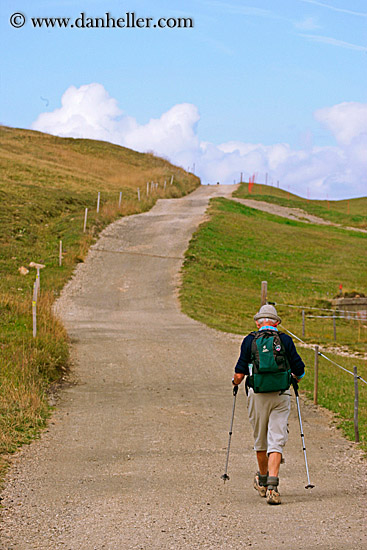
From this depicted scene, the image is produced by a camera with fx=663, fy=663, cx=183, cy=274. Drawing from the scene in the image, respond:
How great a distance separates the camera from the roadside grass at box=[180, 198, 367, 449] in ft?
52.7

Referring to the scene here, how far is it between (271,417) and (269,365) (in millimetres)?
616

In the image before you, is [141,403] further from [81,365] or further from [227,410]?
[81,365]

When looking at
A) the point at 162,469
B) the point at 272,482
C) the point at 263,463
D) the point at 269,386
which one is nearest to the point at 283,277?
the point at 162,469

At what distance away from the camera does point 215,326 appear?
66.0 feet

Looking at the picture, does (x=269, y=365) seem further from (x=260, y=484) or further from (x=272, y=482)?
(x=260, y=484)

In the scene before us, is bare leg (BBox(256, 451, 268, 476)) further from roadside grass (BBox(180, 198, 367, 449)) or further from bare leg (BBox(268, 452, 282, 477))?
roadside grass (BBox(180, 198, 367, 449))

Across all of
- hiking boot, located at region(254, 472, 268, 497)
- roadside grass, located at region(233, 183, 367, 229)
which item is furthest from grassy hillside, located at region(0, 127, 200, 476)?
roadside grass, located at region(233, 183, 367, 229)

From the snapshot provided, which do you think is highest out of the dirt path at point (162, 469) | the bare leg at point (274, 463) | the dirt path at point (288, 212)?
the dirt path at point (288, 212)

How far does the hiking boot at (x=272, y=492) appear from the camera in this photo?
20.5 feet

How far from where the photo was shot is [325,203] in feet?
285

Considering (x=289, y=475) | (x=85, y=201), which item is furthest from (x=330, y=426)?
(x=85, y=201)

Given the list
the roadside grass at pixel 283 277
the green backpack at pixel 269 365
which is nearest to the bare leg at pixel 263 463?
the green backpack at pixel 269 365

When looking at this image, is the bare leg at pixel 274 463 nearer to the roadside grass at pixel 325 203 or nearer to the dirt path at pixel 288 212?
the dirt path at pixel 288 212

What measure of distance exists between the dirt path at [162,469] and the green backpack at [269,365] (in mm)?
1120
